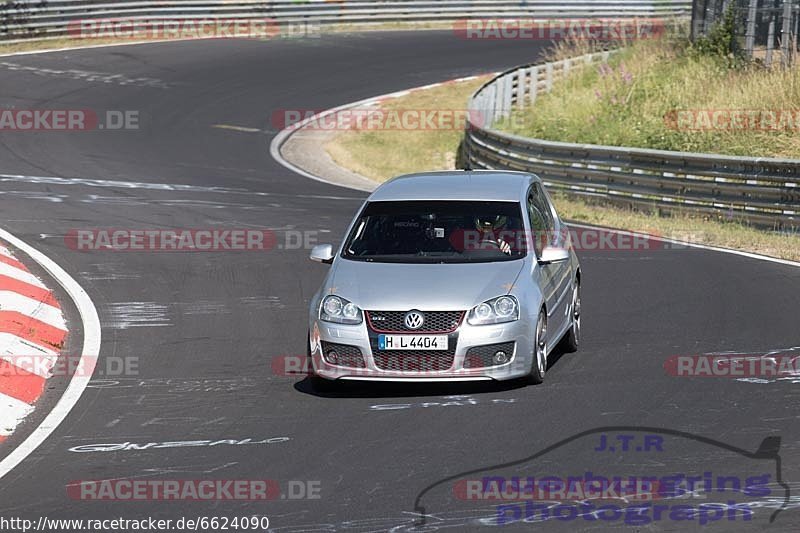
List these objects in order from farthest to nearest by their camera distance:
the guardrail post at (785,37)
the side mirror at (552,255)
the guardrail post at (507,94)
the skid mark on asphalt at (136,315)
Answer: the guardrail post at (507,94) < the guardrail post at (785,37) < the skid mark on asphalt at (136,315) < the side mirror at (552,255)

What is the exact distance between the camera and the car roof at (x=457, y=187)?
11789 mm

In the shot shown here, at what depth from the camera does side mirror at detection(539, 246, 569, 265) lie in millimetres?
11109

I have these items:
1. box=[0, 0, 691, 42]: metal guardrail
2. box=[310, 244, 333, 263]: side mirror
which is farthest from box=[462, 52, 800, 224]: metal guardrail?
box=[0, 0, 691, 42]: metal guardrail

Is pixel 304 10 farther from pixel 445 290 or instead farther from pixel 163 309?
pixel 445 290

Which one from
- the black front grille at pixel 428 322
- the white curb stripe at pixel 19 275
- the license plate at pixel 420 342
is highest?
the black front grille at pixel 428 322

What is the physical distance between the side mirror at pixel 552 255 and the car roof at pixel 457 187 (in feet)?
2.43

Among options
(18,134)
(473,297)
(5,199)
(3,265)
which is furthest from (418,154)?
(473,297)

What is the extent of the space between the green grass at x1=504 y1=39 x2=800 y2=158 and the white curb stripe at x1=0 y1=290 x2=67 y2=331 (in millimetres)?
13932

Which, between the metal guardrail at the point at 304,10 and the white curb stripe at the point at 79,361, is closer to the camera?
the white curb stripe at the point at 79,361

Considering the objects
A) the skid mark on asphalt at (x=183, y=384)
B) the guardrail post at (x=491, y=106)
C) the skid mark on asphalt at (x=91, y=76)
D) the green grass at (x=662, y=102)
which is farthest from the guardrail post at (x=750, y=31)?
the skid mark on asphalt at (x=183, y=384)

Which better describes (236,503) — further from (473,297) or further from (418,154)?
(418,154)

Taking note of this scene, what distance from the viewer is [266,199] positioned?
72.7 feet

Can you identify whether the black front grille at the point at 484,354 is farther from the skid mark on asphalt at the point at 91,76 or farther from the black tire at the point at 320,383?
the skid mark on asphalt at the point at 91,76

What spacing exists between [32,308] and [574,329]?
527cm
